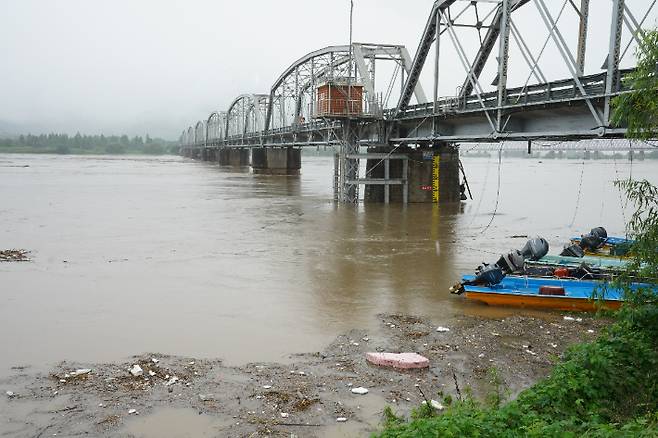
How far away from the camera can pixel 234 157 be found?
436ft

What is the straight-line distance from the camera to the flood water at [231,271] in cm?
1225

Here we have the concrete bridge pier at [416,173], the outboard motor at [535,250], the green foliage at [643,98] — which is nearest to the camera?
the green foliage at [643,98]

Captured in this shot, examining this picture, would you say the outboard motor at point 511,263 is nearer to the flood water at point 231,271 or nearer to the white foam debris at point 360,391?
the flood water at point 231,271

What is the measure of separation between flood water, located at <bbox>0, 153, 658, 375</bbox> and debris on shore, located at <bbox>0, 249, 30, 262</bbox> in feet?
1.56

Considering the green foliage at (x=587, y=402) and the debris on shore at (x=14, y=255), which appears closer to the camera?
the green foliage at (x=587, y=402)

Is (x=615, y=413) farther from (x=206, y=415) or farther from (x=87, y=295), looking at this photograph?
(x=87, y=295)

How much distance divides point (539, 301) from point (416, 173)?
88.4ft

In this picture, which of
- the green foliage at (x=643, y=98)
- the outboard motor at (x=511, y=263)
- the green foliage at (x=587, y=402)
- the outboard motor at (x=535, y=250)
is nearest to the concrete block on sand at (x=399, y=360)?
the green foliage at (x=587, y=402)

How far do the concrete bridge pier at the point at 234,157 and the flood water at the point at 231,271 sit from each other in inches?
3551

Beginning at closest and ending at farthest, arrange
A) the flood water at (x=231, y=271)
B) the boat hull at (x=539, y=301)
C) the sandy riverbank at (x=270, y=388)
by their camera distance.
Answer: the sandy riverbank at (x=270, y=388) → the flood water at (x=231, y=271) → the boat hull at (x=539, y=301)

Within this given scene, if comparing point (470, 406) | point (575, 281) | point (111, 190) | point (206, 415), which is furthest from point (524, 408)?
point (111, 190)

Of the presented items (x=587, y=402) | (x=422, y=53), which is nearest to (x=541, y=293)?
(x=587, y=402)

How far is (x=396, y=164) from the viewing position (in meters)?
40.3

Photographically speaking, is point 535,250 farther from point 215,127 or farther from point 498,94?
point 215,127
